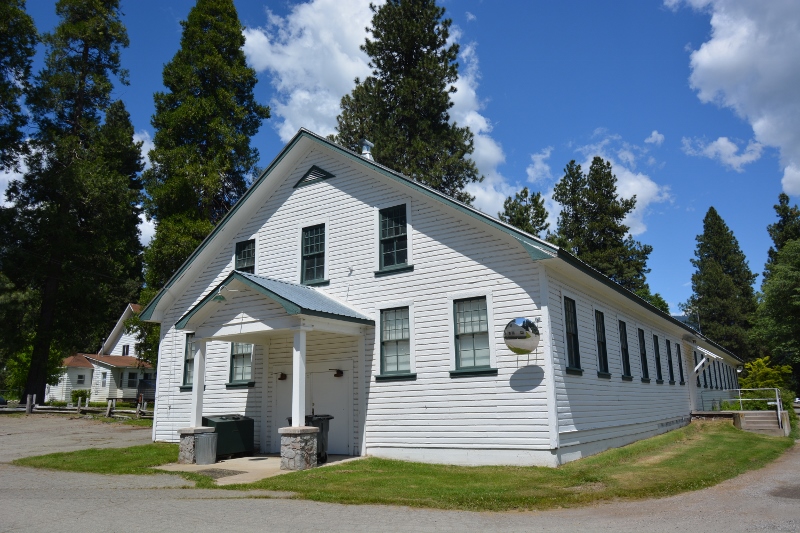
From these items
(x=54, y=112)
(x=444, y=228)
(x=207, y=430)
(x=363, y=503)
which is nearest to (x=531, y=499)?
(x=363, y=503)

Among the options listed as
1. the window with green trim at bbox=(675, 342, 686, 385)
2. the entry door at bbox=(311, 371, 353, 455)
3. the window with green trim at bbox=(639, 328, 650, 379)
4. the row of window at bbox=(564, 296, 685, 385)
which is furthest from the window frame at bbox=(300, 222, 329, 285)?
the window with green trim at bbox=(675, 342, 686, 385)

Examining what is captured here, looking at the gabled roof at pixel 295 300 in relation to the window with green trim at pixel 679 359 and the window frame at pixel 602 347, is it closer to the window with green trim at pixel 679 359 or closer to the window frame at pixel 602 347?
the window frame at pixel 602 347

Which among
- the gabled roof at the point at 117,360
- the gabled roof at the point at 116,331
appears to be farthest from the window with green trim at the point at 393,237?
the gabled roof at the point at 117,360

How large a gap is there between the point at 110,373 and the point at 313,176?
139 ft

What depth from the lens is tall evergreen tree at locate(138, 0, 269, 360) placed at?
2870 cm

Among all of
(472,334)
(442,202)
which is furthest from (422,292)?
(442,202)

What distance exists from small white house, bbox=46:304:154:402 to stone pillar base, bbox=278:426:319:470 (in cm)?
3843

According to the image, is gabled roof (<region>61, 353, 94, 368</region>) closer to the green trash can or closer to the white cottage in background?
the white cottage in background

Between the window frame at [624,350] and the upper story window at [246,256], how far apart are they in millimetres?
11317

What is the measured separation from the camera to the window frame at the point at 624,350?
1806 centimetres

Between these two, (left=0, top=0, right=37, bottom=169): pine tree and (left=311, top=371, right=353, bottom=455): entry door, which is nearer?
(left=311, top=371, right=353, bottom=455): entry door

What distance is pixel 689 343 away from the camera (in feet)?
89.8

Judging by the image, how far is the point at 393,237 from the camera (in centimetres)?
1527

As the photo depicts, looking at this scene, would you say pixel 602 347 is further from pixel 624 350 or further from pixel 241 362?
pixel 241 362
